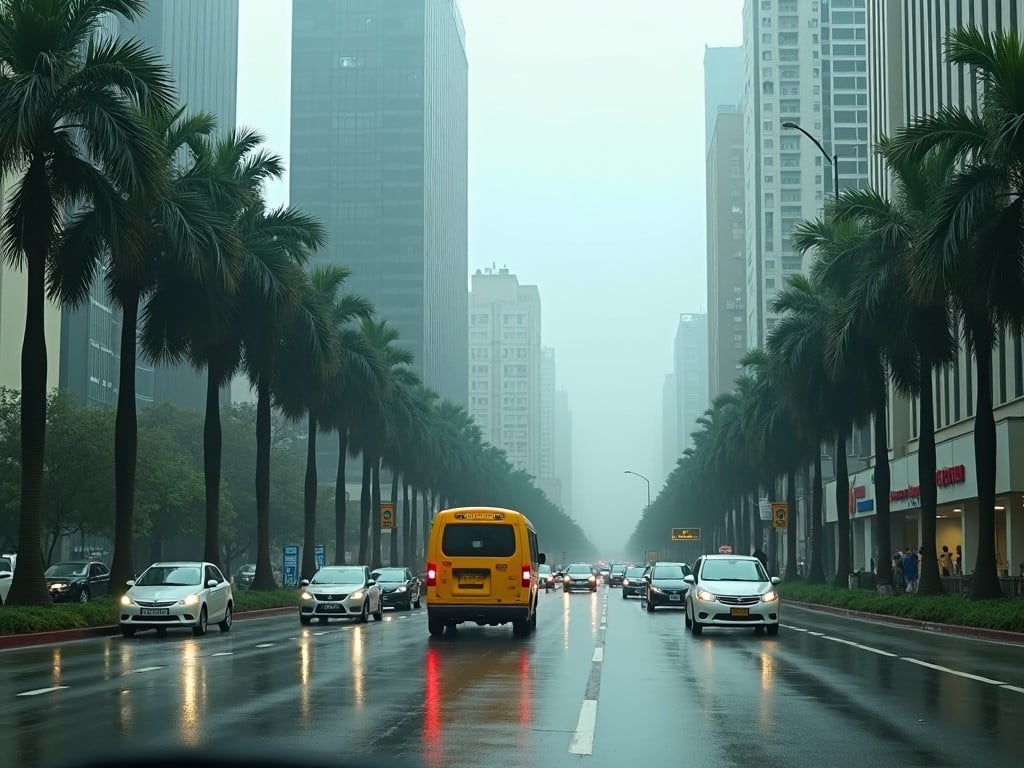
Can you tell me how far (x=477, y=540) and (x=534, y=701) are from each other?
13.2 metres

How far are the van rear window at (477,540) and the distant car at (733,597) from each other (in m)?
4.17

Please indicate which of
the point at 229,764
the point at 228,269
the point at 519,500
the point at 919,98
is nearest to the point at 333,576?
the point at 228,269

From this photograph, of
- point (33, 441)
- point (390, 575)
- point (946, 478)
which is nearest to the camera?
point (33, 441)

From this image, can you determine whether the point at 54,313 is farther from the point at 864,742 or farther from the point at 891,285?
the point at 864,742

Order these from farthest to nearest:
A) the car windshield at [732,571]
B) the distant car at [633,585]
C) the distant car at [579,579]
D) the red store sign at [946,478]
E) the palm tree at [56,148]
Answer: the distant car at [579,579] → the distant car at [633,585] → the red store sign at [946,478] → the car windshield at [732,571] → the palm tree at [56,148]

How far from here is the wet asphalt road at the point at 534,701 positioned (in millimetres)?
11508

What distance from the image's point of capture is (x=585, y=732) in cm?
1273

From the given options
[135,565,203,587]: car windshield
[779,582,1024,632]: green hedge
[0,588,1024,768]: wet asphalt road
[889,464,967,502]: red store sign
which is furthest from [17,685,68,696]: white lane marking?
[889,464,967,502]: red store sign

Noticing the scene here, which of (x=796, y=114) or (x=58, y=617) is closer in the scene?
(x=58, y=617)

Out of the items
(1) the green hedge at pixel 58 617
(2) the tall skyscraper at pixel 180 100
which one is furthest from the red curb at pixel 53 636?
(2) the tall skyscraper at pixel 180 100

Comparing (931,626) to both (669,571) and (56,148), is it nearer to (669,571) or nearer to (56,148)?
(669,571)

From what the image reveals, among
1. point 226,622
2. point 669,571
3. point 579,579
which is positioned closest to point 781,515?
point 579,579

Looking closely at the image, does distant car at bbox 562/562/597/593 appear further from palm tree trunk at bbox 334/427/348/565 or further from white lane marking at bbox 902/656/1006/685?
white lane marking at bbox 902/656/1006/685

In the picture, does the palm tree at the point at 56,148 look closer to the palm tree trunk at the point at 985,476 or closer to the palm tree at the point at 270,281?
the palm tree at the point at 270,281
